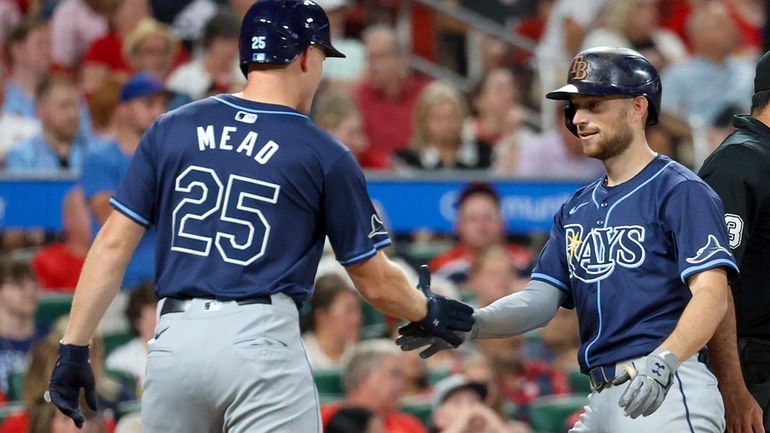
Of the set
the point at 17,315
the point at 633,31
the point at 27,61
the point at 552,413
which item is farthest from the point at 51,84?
the point at 633,31

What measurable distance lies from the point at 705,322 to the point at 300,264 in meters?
1.23

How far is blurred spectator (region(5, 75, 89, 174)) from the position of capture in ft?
28.1

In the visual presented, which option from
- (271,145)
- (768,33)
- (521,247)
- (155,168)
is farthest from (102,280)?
(768,33)

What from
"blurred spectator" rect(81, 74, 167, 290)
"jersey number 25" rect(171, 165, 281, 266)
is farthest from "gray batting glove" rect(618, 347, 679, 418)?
"blurred spectator" rect(81, 74, 167, 290)

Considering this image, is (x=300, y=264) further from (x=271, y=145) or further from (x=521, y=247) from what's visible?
(x=521, y=247)

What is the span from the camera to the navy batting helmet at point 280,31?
4312 mm

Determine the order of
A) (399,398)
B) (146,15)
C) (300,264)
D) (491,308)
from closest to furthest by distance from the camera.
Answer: (300,264)
(491,308)
(399,398)
(146,15)

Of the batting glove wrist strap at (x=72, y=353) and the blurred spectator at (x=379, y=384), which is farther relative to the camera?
the blurred spectator at (x=379, y=384)

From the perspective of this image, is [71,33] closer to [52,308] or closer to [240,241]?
[52,308]

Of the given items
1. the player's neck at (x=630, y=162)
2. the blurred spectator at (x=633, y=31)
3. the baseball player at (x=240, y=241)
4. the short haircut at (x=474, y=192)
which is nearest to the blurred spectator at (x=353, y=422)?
the short haircut at (x=474, y=192)

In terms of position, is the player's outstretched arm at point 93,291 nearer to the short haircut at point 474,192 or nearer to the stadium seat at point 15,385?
the stadium seat at point 15,385

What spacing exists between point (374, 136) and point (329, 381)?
8.91 ft

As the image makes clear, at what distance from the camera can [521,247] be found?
31.8 ft

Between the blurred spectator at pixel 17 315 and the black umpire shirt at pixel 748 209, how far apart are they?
170 inches
